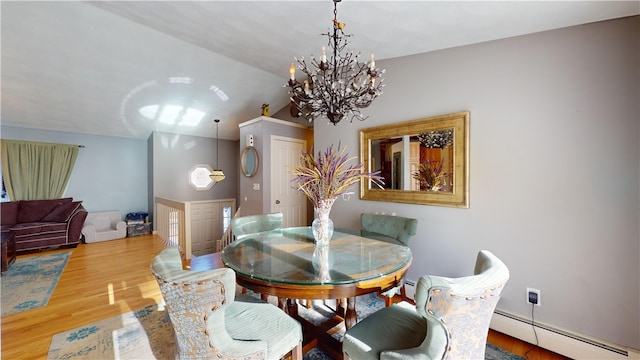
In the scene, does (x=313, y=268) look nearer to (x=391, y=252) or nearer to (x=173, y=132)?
(x=391, y=252)

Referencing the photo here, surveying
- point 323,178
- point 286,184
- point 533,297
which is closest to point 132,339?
point 323,178

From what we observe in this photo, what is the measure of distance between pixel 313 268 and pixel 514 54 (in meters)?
2.34

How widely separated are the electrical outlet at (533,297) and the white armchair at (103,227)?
6.92 meters

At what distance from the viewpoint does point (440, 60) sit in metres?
2.45

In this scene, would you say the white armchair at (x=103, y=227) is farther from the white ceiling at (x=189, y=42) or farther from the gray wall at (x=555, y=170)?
the gray wall at (x=555, y=170)

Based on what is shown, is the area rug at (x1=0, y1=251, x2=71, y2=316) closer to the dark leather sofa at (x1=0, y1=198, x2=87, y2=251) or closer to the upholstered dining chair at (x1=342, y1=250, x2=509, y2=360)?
the dark leather sofa at (x1=0, y1=198, x2=87, y2=251)

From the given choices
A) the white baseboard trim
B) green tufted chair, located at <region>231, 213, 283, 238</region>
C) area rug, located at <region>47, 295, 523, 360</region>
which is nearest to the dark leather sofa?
area rug, located at <region>47, 295, 523, 360</region>

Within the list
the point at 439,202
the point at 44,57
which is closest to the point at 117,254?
the point at 44,57

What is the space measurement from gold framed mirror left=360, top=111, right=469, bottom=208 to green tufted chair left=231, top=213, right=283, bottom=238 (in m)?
1.17

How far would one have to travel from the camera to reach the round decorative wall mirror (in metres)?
4.42

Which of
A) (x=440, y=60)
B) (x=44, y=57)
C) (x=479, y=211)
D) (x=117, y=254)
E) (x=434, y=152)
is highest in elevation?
(x=44, y=57)

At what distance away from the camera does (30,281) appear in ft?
10.1

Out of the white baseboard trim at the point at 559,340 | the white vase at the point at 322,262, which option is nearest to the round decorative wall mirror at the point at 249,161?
the white vase at the point at 322,262

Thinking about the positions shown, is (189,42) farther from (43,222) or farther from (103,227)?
(103,227)
